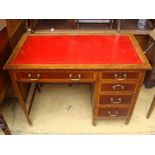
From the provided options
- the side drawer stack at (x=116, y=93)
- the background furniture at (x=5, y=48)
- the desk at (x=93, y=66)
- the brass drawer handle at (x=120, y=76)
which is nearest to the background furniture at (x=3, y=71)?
the background furniture at (x=5, y=48)

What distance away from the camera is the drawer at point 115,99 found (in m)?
1.31

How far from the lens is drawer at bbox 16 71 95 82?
1182 millimetres

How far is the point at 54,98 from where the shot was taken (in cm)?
185

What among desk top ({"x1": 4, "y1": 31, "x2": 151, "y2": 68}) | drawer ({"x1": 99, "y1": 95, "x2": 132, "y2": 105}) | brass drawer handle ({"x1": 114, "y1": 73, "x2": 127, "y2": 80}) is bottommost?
drawer ({"x1": 99, "y1": 95, "x2": 132, "y2": 105})

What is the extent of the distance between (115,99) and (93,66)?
356mm

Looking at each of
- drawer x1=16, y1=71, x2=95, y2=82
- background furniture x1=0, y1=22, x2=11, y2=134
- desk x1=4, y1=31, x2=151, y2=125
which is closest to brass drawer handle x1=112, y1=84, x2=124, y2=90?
desk x1=4, y1=31, x2=151, y2=125

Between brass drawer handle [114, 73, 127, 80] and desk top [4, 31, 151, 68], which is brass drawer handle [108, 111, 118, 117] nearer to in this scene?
brass drawer handle [114, 73, 127, 80]

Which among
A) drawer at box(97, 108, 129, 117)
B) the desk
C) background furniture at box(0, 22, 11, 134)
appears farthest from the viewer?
drawer at box(97, 108, 129, 117)

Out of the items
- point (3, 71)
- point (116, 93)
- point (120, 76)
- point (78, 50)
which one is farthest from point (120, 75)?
point (3, 71)

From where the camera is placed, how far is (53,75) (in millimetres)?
1198

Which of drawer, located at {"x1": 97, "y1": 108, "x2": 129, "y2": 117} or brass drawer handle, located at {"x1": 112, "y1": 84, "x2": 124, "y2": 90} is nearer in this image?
brass drawer handle, located at {"x1": 112, "y1": 84, "x2": 124, "y2": 90}

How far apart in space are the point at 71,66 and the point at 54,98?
2.62ft
